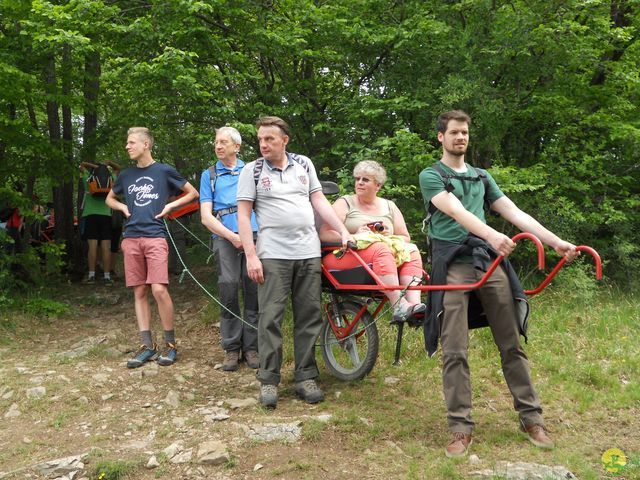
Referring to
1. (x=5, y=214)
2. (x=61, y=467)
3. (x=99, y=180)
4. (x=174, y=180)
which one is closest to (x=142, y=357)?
(x=174, y=180)

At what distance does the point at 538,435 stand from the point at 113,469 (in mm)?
2622

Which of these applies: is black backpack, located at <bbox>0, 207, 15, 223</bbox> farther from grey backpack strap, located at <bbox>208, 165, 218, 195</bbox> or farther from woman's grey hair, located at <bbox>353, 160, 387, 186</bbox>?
woman's grey hair, located at <bbox>353, 160, 387, 186</bbox>

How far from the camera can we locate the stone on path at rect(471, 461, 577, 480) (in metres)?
A: 3.55

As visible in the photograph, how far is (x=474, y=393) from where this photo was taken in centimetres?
517

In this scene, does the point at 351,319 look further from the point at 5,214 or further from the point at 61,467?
the point at 5,214

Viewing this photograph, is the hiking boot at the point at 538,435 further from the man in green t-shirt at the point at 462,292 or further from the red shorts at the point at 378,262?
the red shorts at the point at 378,262

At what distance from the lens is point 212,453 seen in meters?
3.95

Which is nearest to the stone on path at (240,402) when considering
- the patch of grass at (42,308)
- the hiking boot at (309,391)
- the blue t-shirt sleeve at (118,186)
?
the hiking boot at (309,391)

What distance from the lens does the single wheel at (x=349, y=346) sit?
5.16 meters

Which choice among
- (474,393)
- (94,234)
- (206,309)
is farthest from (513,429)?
(94,234)

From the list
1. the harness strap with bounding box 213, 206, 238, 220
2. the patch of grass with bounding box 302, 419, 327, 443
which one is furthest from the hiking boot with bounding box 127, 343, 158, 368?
the patch of grass with bounding box 302, 419, 327, 443

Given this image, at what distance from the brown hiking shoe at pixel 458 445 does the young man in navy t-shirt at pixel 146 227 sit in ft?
9.82

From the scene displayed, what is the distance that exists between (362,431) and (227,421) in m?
0.96

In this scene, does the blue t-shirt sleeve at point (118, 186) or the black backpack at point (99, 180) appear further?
the black backpack at point (99, 180)
